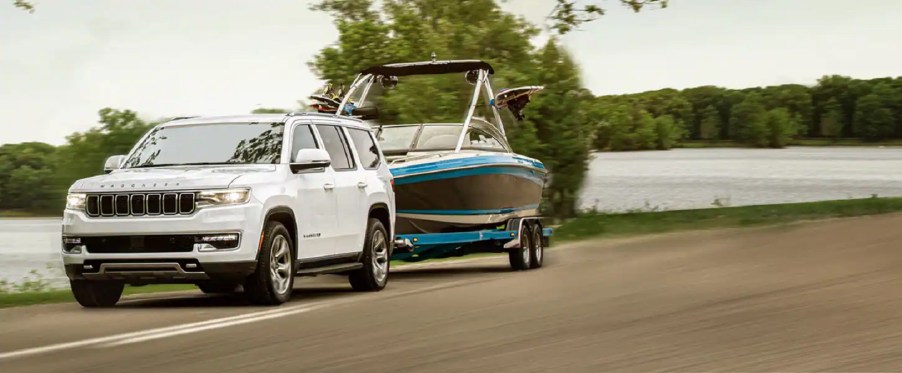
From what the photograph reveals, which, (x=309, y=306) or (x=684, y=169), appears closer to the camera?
(x=309, y=306)

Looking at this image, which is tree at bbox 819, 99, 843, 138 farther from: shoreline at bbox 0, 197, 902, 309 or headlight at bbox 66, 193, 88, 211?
headlight at bbox 66, 193, 88, 211

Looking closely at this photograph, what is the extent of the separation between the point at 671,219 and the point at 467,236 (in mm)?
18403

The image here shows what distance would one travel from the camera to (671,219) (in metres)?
36.8

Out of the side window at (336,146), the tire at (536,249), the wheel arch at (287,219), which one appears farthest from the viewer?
the tire at (536,249)

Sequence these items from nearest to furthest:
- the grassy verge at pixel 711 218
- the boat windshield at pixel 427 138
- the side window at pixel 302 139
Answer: the side window at pixel 302 139
the boat windshield at pixel 427 138
the grassy verge at pixel 711 218

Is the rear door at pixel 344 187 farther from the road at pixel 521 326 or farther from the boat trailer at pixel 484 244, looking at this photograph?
the boat trailer at pixel 484 244

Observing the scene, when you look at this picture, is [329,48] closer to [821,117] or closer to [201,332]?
[201,332]

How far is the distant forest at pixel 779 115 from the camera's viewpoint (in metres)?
67.6

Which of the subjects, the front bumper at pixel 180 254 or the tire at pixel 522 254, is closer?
the front bumper at pixel 180 254

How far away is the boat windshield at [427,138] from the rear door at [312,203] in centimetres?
480

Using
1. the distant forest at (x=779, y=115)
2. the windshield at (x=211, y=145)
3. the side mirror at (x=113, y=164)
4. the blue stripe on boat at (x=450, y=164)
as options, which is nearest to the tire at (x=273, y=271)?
the windshield at (x=211, y=145)

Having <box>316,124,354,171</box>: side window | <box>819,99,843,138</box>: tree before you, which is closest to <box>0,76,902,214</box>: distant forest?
<box>819,99,843,138</box>: tree

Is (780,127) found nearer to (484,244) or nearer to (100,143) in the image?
(100,143)

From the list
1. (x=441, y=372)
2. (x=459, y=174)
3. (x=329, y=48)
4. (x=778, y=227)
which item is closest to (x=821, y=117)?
(x=329, y=48)
